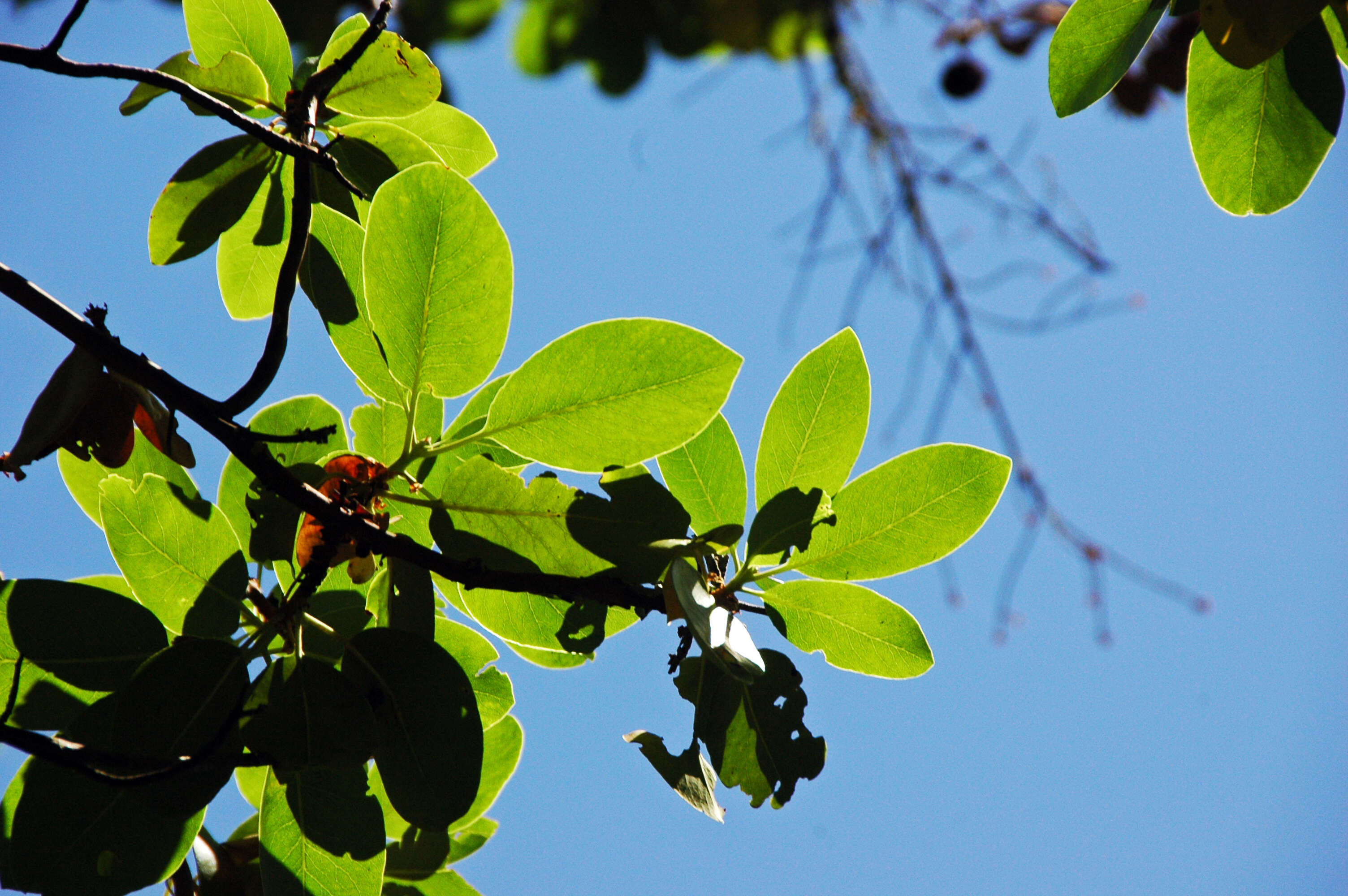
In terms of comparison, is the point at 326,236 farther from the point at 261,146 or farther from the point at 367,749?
the point at 367,749

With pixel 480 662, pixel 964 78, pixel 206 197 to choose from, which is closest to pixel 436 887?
pixel 480 662

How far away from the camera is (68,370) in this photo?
0.71 meters

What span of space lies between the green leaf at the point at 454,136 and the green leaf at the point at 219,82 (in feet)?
0.53

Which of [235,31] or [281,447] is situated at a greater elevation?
[235,31]

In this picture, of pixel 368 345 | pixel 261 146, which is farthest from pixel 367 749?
pixel 261 146

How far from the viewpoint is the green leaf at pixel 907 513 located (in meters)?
0.74

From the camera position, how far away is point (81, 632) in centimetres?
70

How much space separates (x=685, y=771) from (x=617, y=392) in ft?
1.05

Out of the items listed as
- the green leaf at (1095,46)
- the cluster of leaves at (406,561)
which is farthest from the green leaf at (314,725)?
the green leaf at (1095,46)

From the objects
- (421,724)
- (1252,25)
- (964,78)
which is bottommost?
(421,724)

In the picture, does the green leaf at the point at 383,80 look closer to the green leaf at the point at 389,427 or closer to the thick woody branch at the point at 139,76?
the thick woody branch at the point at 139,76

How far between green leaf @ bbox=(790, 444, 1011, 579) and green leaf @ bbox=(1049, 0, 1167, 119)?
371 mm

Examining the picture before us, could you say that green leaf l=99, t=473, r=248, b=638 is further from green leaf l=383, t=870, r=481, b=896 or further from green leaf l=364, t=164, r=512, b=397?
green leaf l=383, t=870, r=481, b=896

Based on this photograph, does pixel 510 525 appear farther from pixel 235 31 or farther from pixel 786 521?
pixel 235 31
